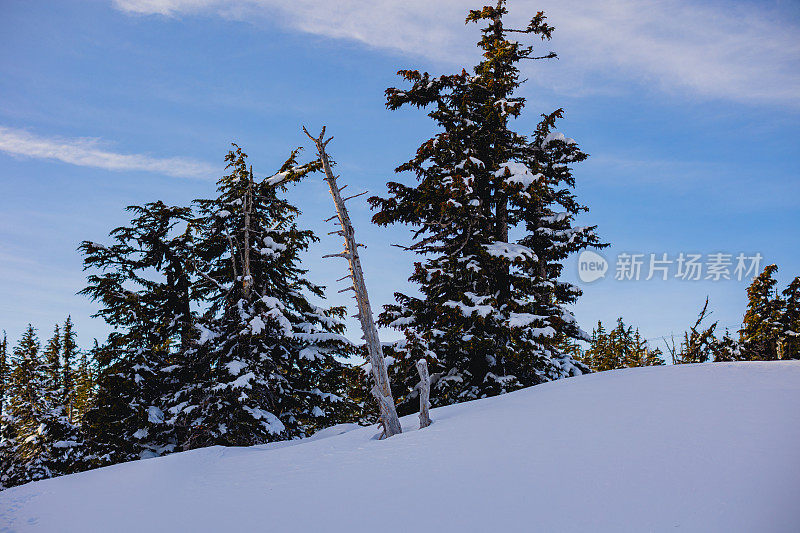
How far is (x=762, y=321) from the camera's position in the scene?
96.1 ft

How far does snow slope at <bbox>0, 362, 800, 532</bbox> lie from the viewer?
443 centimetres

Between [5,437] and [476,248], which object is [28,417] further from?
[476,248]

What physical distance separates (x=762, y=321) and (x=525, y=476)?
32.1 meters

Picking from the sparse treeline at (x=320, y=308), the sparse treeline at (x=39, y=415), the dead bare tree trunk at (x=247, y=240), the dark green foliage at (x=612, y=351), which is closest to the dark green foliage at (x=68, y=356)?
the sparse treeline at (x=39, y=415)

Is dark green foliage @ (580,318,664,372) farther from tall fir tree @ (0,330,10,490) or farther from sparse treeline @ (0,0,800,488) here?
tall fir tree @ (0,330,10,490)

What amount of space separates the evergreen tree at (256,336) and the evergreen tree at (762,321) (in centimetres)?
2533

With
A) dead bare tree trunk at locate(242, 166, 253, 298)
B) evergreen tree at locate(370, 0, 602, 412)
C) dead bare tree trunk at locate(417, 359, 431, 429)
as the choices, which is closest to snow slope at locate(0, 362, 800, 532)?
dead bare tree trunk at locate(417, 359, 431, 429)

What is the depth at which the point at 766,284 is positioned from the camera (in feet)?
98.1

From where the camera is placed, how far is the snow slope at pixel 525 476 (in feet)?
14.5

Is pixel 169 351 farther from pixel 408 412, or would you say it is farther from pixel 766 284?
pixel 766 284

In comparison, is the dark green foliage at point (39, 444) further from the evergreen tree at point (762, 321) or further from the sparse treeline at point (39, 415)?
the evergreen tree at point (762, 321)

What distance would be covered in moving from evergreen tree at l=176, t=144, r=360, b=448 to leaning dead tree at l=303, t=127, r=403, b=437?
482 cm

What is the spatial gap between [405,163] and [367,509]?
13500 mm

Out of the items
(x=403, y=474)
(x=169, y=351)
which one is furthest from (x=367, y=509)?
(x=169, y=351)
